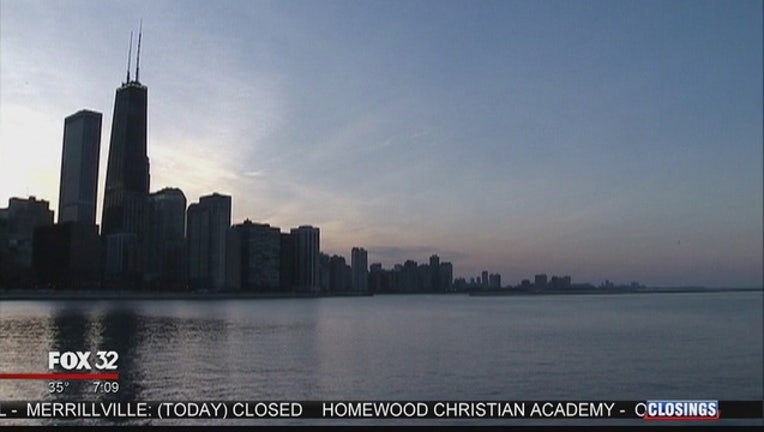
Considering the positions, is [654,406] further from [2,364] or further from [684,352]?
[684,352]

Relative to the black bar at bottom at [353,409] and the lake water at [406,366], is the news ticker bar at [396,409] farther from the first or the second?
the lake water at [406,366]

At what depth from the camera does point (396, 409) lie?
2971mm

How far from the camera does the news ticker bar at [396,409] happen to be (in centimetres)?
295

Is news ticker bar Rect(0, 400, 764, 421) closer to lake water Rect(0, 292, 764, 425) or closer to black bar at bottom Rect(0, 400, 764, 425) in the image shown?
black bar at bottom Rect(0, 400, 764, 425)

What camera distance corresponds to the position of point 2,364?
1867cm

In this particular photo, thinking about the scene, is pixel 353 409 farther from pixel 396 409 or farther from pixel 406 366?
pixel 406 366

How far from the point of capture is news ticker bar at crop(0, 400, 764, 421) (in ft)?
9.68

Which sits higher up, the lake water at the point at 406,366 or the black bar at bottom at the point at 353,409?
the black bar at bottom at the point at 353,409

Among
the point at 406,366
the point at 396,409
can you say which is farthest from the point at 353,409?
the point at 406,366

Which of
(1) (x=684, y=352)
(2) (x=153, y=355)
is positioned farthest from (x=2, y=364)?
(1) (x=684, y=352)

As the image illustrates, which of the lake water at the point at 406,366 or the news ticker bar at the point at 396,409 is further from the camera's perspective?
the lake water at the point at 406,366

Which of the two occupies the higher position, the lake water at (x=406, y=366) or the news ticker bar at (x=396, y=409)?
the news ticker bar at (x=396, y=409)

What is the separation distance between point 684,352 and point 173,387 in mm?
20340

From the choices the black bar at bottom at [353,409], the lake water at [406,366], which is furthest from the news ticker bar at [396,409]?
the lake water at [406,366]
